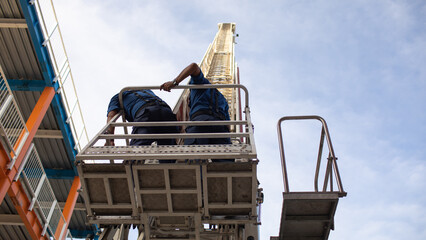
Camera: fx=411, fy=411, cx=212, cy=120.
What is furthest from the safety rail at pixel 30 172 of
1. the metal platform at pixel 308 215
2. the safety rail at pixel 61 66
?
the metal platform at pixel 308 215

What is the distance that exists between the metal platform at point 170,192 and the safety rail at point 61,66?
8.31 meters

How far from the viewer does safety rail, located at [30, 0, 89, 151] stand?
11531mm

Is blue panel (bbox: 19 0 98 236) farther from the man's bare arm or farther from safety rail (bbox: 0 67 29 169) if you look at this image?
the man's bare arm

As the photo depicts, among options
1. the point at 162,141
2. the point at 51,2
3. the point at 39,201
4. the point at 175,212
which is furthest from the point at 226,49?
the point at 175,212

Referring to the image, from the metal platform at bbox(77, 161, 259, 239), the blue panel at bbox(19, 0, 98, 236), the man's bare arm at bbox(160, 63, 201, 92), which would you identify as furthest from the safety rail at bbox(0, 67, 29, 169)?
the metal platform at bbox(77, 161, 259, 239)

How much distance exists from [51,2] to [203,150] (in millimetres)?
9843

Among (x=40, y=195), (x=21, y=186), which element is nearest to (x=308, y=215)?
(x=21, y=186)

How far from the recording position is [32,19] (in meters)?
11.0

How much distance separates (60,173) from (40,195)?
3159 mm

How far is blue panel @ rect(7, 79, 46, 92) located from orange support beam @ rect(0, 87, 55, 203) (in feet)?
0.91

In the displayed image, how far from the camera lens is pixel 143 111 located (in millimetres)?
→ 5969

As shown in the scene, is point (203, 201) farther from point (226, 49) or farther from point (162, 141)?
point (226, 49)

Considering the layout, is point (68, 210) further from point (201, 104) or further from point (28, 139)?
point (201, 104)

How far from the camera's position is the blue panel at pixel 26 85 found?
12.1 m
